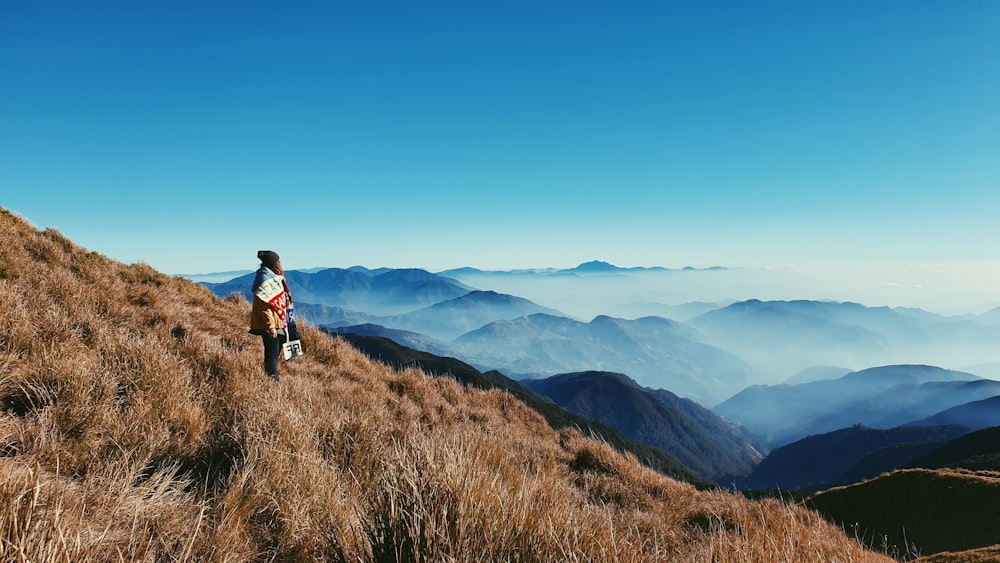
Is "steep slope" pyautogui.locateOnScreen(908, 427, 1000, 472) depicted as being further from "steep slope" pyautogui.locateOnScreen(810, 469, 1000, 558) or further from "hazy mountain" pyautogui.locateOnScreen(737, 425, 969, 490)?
"steep slope" pyautogui.locateOnScreen(810, 469, 1000, 558)

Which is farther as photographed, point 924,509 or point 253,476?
point 924,509

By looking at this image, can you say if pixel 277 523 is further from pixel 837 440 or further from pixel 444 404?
pixel 837 440

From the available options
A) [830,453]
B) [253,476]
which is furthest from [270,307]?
[830,453]

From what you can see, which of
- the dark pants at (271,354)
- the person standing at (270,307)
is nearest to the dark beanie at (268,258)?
the person standing at (270,307)

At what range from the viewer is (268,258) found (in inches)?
297

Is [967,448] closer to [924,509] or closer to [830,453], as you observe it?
[924,509]

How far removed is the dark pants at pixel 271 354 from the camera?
6785 mm

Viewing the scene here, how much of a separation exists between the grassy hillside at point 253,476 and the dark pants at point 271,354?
0.42 meters

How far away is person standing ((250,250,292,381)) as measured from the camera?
6.92 m

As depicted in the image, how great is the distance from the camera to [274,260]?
7629 millimetres

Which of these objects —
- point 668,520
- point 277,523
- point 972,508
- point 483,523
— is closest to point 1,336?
point 277,523

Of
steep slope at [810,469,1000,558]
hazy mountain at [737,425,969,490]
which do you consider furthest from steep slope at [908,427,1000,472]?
steep slope at [810,469,1000,558]

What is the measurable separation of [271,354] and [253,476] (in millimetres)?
4384

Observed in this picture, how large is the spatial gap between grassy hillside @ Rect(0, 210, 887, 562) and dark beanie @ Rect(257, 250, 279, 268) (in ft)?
4.86
